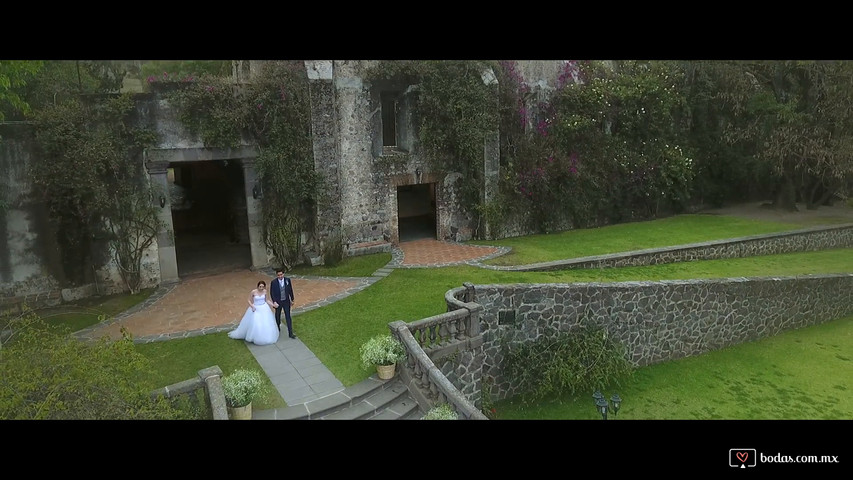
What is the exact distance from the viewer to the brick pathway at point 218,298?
38.5 ft

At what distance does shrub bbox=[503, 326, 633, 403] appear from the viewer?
1208cm

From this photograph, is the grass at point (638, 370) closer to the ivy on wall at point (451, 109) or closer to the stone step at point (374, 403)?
the stone step at point (374, 403)

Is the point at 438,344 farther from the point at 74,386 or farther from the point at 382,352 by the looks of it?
the point at 74,386

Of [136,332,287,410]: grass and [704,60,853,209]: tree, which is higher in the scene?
[704,60,853,209]: tree

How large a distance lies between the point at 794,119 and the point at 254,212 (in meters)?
19.2

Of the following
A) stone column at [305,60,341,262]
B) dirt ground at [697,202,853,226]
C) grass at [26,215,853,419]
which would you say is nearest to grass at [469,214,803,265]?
grass at [26,215,853,419]

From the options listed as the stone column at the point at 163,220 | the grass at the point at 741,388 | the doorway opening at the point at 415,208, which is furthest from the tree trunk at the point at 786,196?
the stone column at the point at 163,220

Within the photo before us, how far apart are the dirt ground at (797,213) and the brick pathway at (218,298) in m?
12.3

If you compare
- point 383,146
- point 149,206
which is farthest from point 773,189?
point 149,206

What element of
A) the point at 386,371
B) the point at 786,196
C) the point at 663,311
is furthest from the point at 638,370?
the point at 786,196

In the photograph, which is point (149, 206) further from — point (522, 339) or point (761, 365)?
point (761, 365)

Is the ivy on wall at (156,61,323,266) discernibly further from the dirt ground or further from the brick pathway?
the dirt ground

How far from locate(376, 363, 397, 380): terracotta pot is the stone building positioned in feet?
23.4

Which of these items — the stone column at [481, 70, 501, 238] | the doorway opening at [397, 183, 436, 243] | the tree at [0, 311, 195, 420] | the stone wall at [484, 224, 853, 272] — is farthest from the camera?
the doorway opening at [397, 183, 436, 243]
